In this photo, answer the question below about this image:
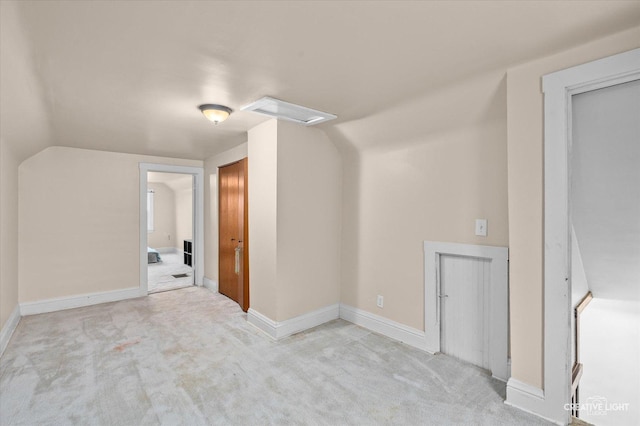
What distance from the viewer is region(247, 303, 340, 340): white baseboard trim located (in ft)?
10.5

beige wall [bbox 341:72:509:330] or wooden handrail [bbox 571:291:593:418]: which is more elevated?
beige wall [bbox 341:72:509:330]

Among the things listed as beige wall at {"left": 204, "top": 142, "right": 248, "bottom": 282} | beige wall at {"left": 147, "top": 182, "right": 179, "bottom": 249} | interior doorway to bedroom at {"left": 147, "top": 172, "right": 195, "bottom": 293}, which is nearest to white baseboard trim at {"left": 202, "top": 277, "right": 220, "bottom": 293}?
beige wall at {"left": 204, "top": 142, "right": 248, "bottom": 282}

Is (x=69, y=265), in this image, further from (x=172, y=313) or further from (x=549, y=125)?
(x=549, y=125)

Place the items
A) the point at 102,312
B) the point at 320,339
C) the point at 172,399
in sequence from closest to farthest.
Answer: the point at 172,399, the point at 320,339, the point at 102,312

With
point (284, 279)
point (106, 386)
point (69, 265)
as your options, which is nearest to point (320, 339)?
point (284, 279)

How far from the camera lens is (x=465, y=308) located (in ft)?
9.02

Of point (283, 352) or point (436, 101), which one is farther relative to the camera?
point (283, 352)

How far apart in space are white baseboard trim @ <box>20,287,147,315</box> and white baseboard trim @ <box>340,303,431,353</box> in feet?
10.6

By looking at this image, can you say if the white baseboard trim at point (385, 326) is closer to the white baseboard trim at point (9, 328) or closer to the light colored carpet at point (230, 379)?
the light colored carpet at point (230, 379)

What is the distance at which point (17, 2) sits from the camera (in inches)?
53.1

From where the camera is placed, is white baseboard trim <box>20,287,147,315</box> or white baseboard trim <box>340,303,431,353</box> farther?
white baseboard trim <box>20,287,147,315</box>

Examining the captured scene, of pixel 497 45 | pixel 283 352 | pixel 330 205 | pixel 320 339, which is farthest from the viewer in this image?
pixel 330 205

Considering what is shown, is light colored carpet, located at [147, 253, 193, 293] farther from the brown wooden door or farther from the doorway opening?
the doorway opening

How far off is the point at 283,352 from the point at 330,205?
1665mm
